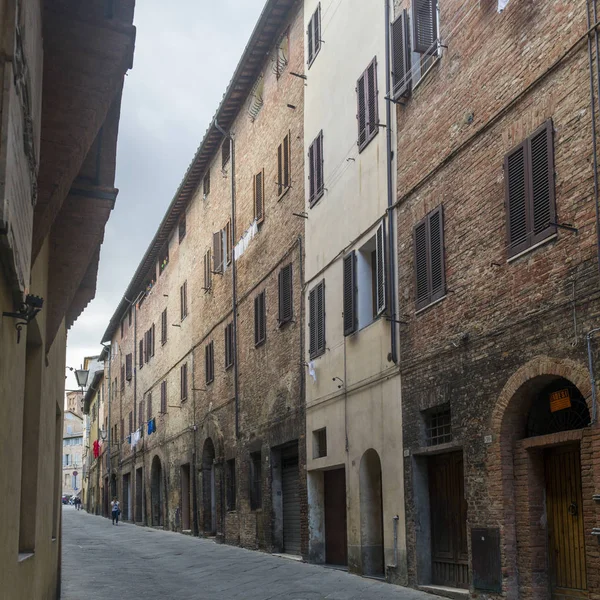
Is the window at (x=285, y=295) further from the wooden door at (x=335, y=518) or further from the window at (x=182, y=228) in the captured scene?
the window at (x=182, y=228)

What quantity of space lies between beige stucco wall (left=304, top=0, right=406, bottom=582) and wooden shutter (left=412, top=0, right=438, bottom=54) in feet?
5.85

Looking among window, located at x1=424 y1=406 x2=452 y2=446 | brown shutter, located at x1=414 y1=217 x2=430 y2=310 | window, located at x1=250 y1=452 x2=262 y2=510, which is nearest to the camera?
window, located at x1=424 y1=406 x2=452 y2=446

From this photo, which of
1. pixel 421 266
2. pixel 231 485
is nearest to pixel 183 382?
pixel 231 485

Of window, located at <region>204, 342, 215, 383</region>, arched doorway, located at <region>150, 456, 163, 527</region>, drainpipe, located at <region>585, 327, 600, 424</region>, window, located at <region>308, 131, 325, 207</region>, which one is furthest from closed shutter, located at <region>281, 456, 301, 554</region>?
arched doorway, located at <region>150, 456, 163, 527</region>

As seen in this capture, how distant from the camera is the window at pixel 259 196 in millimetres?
23359

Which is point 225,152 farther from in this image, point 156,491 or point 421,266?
point 156,491

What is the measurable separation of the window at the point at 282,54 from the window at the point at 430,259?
365 inches

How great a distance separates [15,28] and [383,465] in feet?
40.2

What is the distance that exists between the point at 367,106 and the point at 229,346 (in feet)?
36.3

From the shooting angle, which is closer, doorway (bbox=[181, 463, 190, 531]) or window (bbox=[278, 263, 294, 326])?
window (bbox=[278, 263, 294, 326])

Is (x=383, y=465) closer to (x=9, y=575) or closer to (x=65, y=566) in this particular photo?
(x=65, y=566)

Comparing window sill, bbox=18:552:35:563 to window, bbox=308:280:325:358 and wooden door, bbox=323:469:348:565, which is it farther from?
window, bbox=308:280:325:358

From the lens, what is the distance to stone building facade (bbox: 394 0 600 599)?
34.0 feet

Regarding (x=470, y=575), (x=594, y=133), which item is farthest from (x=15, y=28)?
(x=470, y=575)
